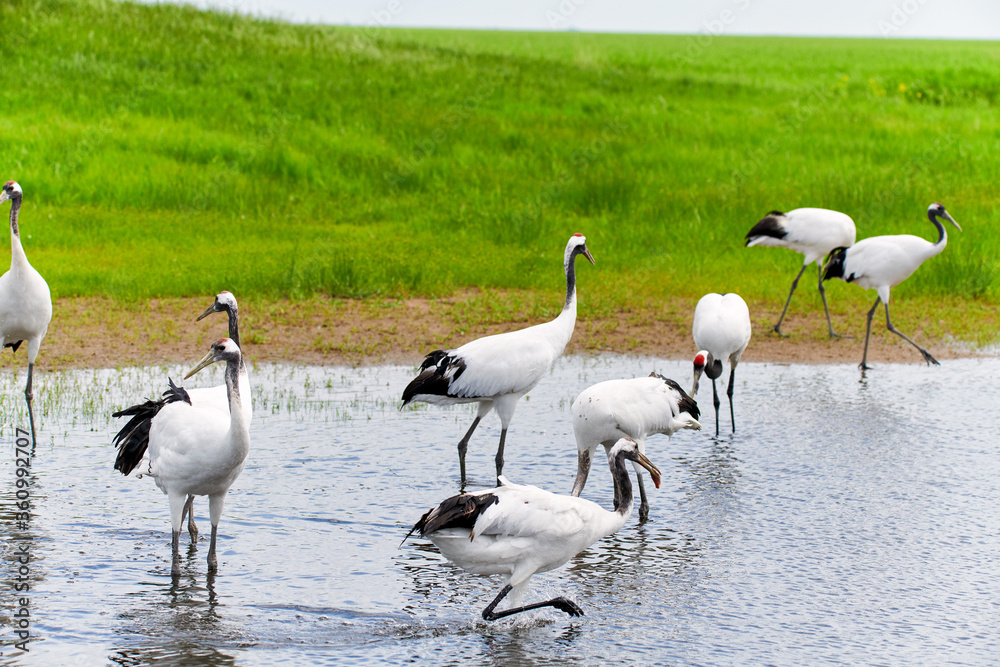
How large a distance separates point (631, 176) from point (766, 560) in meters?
11.9

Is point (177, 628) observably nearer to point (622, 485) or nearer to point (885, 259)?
point (622, 485)

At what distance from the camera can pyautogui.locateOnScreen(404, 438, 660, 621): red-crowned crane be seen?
15.6 ft

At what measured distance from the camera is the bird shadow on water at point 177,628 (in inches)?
177

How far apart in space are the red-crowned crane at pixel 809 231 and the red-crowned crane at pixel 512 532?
288 inches

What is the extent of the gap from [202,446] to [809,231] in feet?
27.5

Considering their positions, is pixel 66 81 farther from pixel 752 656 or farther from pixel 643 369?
pixel 752 656

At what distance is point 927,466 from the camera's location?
23.4ft

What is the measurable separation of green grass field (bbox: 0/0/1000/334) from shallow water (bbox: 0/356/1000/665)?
13.0 feet

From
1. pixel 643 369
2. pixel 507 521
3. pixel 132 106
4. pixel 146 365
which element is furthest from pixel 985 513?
pixel 132 106

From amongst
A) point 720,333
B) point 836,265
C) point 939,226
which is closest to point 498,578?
point 720,333

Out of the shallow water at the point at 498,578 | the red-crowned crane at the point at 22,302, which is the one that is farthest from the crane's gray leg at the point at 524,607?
the red-crowned crane at the point at 22,302

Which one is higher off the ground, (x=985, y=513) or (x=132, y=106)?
(x=132, y=106)

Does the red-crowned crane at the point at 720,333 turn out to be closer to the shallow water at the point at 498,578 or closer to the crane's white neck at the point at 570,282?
the shallow water at the point at 498,578

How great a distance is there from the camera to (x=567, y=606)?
4.86 m
